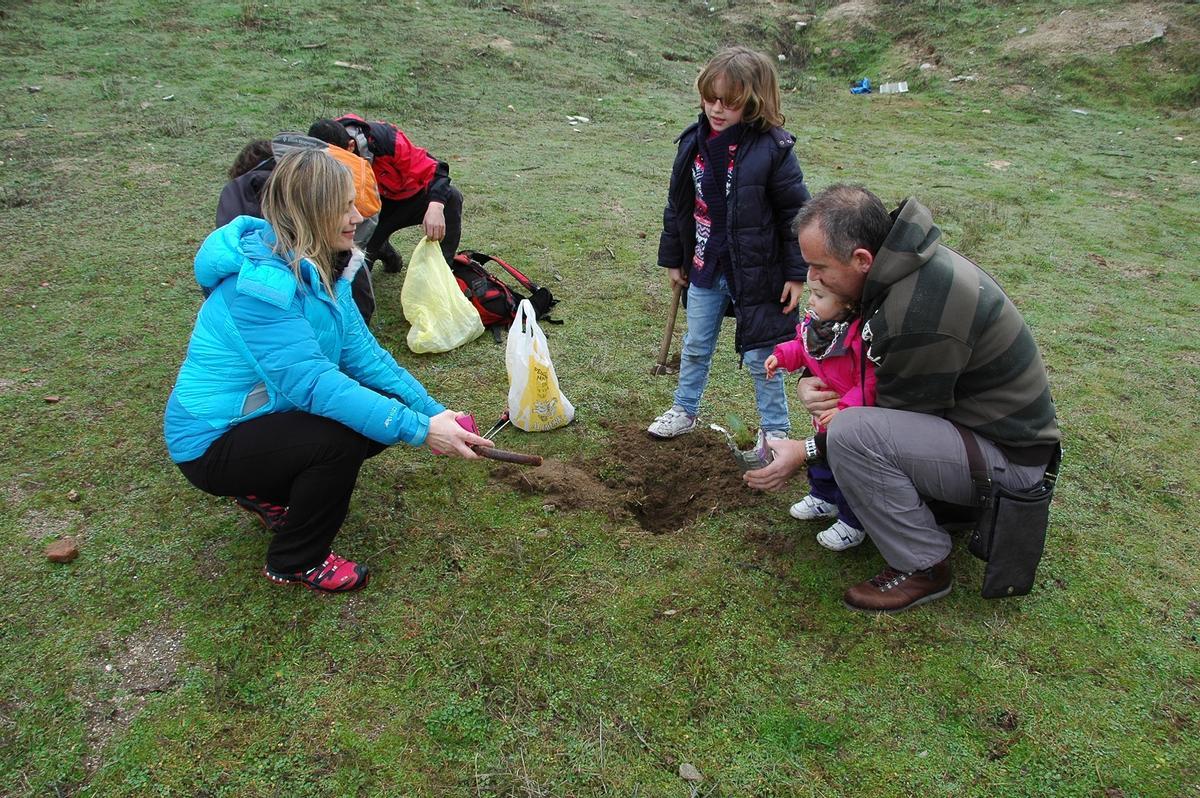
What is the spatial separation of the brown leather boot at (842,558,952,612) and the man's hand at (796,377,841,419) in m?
0.63

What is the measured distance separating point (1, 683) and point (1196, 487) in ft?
15.6

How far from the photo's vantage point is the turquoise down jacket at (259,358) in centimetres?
244

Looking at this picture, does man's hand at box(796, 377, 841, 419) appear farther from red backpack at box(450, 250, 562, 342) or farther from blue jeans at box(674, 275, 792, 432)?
red backpack at box(450, 250, 562, 342)

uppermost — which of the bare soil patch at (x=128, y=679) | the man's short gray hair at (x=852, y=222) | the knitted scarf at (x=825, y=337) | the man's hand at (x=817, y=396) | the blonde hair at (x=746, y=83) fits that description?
the blonde hair at (x=746, y=83)

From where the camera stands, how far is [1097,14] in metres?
13.5

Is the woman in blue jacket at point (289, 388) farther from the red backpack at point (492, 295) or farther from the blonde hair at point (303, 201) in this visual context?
the red backpack at point (492, 295)

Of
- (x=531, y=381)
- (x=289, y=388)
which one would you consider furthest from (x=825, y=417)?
(x=289, y=388)

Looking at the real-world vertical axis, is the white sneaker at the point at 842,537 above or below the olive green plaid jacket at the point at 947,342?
below

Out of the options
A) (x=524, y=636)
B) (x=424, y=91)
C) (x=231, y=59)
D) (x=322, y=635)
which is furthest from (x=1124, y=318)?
(x=231, y=59)

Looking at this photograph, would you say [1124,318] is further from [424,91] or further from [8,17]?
[8,17]

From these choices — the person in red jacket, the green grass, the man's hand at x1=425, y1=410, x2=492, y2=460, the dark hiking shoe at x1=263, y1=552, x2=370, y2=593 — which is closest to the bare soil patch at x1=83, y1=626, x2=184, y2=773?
the green grass

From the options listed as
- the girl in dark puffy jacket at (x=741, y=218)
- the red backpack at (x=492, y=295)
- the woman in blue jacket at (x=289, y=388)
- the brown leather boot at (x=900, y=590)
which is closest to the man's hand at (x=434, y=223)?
the red backpack at (x=492, y=295)

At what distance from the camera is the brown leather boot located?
2691 millimetres

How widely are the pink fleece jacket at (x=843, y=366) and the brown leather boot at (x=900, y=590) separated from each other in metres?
0.62
